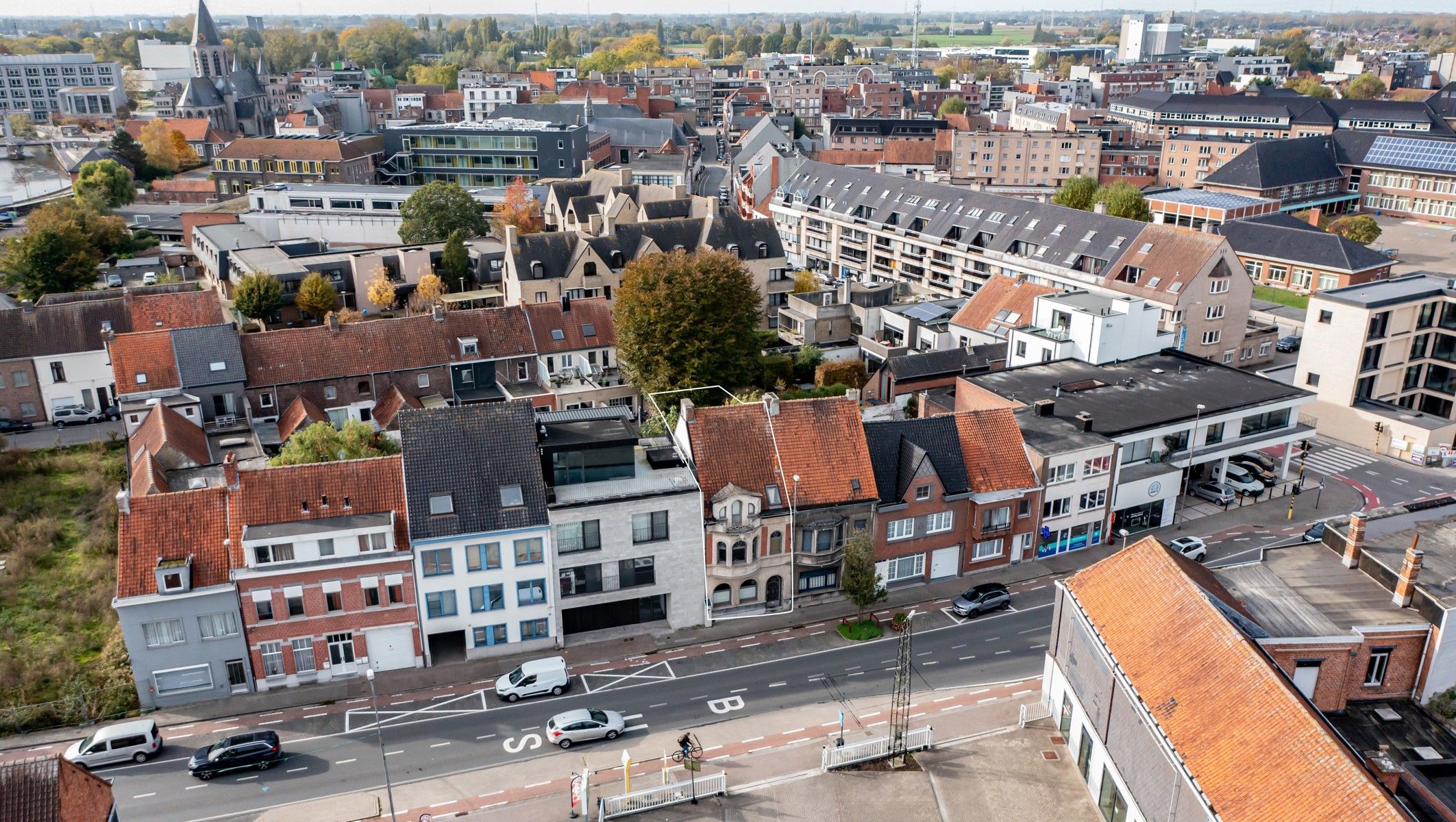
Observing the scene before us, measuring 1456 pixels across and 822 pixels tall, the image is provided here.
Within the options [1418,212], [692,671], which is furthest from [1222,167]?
[692,671]

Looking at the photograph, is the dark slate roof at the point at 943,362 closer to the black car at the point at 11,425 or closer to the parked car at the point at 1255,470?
the parked car at the point at 1255,470

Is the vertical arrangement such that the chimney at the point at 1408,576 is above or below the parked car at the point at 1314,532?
above

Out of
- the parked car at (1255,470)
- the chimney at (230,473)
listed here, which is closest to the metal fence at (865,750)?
the chimney at (230,473)

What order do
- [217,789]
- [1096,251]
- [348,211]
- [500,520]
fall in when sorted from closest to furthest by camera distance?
1. [217,789]
2. [500,520]
3. [1096,251]
4. [348,211]

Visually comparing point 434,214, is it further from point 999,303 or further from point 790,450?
point 790,450

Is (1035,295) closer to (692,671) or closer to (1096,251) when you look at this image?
(1096,251)
